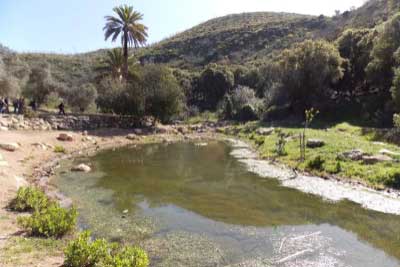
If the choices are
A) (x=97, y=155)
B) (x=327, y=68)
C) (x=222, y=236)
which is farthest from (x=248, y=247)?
(x=327, y=68)

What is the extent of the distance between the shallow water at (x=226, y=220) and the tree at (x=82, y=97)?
2524 centimetres

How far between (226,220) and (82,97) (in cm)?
3733

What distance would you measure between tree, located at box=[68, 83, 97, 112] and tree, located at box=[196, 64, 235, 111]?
28.8 m

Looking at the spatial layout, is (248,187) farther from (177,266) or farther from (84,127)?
(84,127)

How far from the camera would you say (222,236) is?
12.4 m

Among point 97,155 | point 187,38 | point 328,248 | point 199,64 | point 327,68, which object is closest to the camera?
point 328,248

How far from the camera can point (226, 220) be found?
1419cm

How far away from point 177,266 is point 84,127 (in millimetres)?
32170

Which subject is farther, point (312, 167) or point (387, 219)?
point (312, 167)

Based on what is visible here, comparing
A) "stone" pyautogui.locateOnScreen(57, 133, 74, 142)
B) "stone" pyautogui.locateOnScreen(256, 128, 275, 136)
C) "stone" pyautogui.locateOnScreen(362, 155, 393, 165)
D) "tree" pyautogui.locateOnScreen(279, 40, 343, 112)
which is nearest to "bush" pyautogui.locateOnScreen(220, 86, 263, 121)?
"tree" pyautogui.locateOnScreen(279, 40, 343, 112)

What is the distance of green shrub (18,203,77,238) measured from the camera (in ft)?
36.3

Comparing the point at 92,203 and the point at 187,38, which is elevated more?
the point at 187,38

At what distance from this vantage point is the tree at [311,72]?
1889 inches

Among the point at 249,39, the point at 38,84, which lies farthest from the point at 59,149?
the point at 249,39
